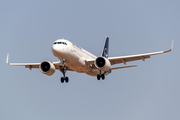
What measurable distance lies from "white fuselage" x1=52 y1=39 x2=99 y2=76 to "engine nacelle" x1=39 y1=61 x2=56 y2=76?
221cm

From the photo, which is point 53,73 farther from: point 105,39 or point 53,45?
point 105,39

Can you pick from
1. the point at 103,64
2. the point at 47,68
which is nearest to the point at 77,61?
the point at 103,64

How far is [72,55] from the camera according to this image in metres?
40.3

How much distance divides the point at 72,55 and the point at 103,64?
4150mm

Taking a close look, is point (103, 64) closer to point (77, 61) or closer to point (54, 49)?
point (77, 61)

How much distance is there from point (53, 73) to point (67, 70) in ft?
12.2

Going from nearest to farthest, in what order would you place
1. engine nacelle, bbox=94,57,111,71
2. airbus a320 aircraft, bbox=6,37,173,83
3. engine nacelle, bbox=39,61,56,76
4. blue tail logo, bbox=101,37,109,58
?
airbus a320 aircraft, bbox=6,37,173,83 → engine nacelle, bbox=94,57,111,71 → engine nacelle, bbox=39,61,56,76 → blue tail logo, bbox=101,37,109,58

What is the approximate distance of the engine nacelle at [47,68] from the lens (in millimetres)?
42688

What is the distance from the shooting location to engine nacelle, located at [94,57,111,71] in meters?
41.5

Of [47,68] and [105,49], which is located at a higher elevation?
[105,49]

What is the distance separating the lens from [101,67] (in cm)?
4175

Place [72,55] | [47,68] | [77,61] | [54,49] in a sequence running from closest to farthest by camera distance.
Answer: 1. [54,49]
2. [72,55]
3. [77,61]
4. [47,68]

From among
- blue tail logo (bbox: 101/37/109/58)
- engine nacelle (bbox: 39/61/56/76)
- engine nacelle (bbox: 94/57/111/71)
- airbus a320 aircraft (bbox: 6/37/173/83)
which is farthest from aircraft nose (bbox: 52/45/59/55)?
blue tail logo (bbox: 101/37/109/58)

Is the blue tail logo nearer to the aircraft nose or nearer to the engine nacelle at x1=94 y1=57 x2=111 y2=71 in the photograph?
the engine nacelle at x1=94 y1=57 x2=111 y2=71
